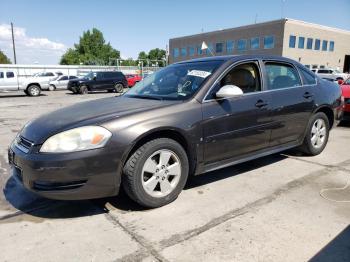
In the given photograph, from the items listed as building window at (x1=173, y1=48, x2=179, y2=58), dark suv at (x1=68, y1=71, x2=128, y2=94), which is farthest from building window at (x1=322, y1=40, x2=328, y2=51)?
dark suv at (x1=68, y1=71, x2=128, y2=94)

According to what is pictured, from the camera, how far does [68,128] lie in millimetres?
2898

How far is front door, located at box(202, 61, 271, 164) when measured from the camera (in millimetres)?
3475

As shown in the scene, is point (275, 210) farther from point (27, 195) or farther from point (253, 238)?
point (27, 195)

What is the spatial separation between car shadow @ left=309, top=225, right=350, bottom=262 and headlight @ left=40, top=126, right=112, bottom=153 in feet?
6.53

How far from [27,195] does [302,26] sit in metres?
45.4

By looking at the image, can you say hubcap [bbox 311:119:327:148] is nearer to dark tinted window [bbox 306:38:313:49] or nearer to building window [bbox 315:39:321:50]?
dark tinted window [bbox 306:38:313:49]

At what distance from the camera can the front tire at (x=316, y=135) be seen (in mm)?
4836

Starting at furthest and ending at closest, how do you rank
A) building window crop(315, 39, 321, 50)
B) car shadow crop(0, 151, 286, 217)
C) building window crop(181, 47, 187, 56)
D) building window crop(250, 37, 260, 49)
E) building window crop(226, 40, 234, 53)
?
building window crop(181, 47, 187, 56), building window crop(226, 40, 234, 53), building window crop(315, 39, 321, 50), building window crop(250, 37, 260, 49), car shadow crop(0, 151, 286, 217)

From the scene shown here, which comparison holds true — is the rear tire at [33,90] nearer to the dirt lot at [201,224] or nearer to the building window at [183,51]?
the dirt lot at [201,224]

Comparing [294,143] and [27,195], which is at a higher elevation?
[294,143]

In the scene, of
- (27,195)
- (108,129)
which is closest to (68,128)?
(108,129)

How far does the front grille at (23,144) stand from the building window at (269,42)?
43.2m

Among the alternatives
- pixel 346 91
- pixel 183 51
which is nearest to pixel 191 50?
pixel 183 51

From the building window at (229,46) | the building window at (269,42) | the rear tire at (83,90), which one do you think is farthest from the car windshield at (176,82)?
the building window at (229,46)
